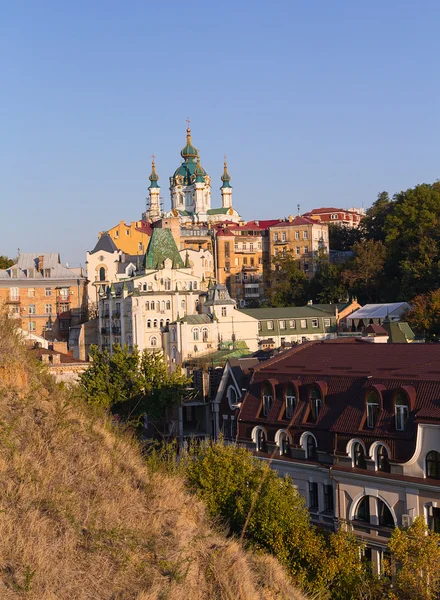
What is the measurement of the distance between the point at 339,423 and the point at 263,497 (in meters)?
5.34

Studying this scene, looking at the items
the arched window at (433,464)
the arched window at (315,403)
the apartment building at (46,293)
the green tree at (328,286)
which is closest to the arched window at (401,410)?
the arched window at (433,464)

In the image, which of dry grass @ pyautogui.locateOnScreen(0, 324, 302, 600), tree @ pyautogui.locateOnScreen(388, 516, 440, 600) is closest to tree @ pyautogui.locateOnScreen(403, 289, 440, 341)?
tree @ pyautogui.locateOnScreen(388, 516, 440, 600)

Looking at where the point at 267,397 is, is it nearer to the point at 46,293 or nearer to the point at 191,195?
the point at 46,293

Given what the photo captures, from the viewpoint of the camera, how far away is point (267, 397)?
29375 mm

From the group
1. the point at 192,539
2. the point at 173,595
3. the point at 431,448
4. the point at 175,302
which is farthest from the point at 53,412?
the point at 175,302

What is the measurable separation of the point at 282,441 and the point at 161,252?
52.6m

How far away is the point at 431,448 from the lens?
22.8 m

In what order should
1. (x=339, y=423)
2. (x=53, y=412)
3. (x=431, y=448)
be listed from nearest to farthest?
1. (x=53, y=412)
2. (x=431, y=448)
3. (x=339, y=423)

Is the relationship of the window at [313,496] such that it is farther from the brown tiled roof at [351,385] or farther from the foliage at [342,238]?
the foliage at [342,238]

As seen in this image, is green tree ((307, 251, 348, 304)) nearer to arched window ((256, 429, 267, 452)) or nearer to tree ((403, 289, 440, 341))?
tree ((403, 289, 440, 341))

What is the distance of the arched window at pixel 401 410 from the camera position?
23.8m

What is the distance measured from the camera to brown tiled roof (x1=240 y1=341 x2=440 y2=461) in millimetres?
23656

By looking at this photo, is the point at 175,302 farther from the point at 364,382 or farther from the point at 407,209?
the point at 364,382

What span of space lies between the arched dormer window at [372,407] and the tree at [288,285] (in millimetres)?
71206
